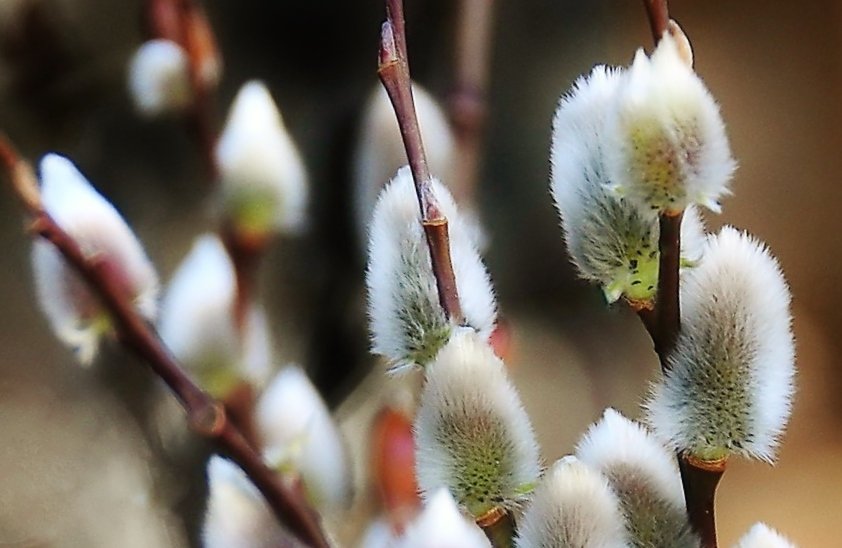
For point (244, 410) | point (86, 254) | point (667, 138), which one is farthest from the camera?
point (244, 410)

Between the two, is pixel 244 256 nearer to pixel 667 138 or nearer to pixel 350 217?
pixel 350 217

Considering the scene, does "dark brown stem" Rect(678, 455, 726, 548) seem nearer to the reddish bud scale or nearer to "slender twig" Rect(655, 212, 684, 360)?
"slender twig" Rect(655, 212, 684, 360)

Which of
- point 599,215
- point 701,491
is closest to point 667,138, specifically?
point 599,215

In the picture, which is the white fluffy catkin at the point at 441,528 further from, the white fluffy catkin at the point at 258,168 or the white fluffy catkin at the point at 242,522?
the white fluffy catkin at the point at 258,168

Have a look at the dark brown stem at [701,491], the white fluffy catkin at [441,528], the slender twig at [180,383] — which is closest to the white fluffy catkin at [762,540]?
the dark brown stem at [701,491]

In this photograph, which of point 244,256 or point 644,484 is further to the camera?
point 244,256

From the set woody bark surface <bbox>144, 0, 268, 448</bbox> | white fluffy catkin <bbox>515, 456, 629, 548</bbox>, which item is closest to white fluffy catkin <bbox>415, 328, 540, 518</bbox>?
white fluffy catkin <bbox>515, 456, 629, 548</bbox>
